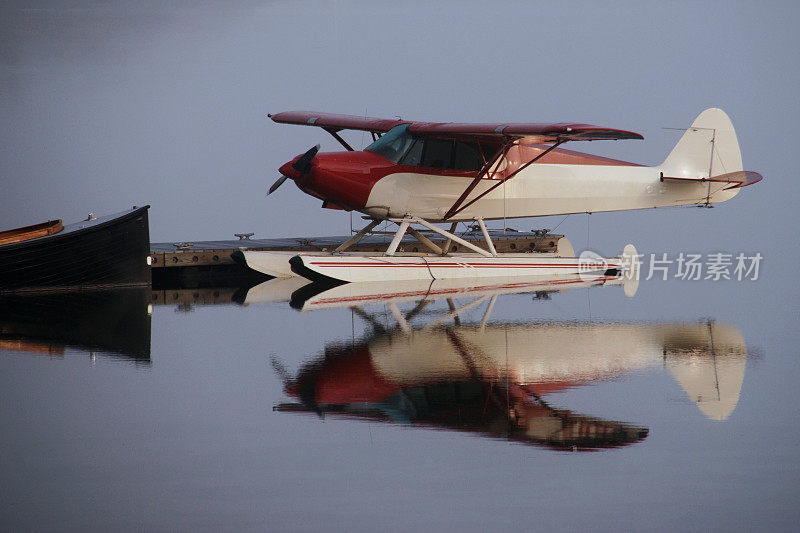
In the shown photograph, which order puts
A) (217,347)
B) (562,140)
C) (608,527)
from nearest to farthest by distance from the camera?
(608,527) < (217,347) < (562,140)

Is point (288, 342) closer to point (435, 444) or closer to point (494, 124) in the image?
point (435, 444)

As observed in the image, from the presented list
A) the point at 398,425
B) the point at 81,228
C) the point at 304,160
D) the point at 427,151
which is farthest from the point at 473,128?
the point at 398,425

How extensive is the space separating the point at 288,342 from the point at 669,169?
9.72 m

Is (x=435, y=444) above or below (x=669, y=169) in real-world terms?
below

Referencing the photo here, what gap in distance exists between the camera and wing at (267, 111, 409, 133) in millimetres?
15281

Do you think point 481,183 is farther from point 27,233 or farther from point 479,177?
point 27,233

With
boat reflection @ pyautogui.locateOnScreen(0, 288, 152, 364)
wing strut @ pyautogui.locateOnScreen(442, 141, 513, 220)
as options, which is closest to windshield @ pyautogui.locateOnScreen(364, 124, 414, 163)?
wing strut @ pyautogui.locateOnScreen(442, 141, 513, 220)

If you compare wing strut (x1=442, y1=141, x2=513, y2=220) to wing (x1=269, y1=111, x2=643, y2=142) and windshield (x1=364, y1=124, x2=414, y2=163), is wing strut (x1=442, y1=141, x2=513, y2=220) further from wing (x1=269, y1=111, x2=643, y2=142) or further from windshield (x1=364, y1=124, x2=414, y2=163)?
windshield (x1=364, y1=124, x2=414, y2=163)

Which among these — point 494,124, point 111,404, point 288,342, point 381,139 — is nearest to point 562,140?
point 494,124

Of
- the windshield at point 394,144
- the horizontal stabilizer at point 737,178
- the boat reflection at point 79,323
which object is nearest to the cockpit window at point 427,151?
the windshield at point 394,144

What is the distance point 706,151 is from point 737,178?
684 mm

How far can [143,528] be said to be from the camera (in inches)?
150

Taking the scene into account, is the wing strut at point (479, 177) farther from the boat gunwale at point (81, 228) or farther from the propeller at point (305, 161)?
the boat gunwale at point (81, 228)

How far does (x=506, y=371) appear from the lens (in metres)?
6.91
